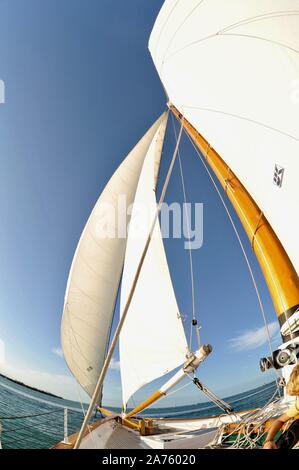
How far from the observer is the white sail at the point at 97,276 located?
18.0 feet

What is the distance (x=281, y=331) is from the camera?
206cm

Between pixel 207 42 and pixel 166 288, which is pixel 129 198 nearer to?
pixel 166 288

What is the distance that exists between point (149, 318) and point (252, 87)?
496 centimetres

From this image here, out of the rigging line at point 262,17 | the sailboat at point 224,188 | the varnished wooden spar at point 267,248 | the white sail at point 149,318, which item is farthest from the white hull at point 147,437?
the rigging line at point 262,17

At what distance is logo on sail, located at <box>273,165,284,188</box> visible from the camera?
214 centimetres

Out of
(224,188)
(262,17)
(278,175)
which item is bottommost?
(278,175)

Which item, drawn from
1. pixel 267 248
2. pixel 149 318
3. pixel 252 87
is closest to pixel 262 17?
pixel 252 87

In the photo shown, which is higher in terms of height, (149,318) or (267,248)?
(267,248)

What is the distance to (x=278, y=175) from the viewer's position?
2172 millimetres

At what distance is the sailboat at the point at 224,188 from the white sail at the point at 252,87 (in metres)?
0.01

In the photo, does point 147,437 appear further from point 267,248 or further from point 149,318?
point 267,248

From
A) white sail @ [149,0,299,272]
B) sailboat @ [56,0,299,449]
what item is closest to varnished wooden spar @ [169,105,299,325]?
sailboat @ [56,0,299,449]
